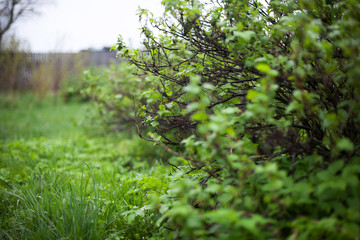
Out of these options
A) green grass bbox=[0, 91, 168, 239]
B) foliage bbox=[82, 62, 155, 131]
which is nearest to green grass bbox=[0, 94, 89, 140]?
green grass bbox=[0, 91, 168, 239]

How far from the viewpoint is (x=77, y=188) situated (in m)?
2.31

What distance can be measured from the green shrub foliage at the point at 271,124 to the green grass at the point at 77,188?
0.50m

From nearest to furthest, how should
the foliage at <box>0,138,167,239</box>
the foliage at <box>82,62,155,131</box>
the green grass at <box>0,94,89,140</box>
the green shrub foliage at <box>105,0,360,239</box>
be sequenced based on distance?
the green shrub foliage at <box>105,0,360,239</box> → the foliage at <box>0,138,167,239</box> → the foliage at <box>82,62,155,131</box> → the green grass at <box>0,94,89,140</box>

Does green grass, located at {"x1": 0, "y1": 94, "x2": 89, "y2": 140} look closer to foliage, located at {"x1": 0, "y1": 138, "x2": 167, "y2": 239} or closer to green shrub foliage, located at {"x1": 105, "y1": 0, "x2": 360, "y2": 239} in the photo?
foliage, located at {"x1": 0, "y1": 138, "x2": 167, "y2": 239}

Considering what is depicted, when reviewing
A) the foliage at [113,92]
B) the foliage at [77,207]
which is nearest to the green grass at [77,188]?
the foliage at [77,207]

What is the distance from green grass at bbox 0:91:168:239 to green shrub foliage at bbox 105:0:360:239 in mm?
500

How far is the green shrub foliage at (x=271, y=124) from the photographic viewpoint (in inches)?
41.4

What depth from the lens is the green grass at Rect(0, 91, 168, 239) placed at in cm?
181

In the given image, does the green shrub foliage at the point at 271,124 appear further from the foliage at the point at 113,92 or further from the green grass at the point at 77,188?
the foliage at the point at 113,92

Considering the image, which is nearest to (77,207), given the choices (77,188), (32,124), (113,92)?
(77,188)

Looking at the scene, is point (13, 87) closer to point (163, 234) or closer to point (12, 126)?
point (12, 126)

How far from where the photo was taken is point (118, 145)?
455cm

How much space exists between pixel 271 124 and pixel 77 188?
1881 mm

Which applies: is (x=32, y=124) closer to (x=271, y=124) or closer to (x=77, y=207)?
(x=77, y=207)
